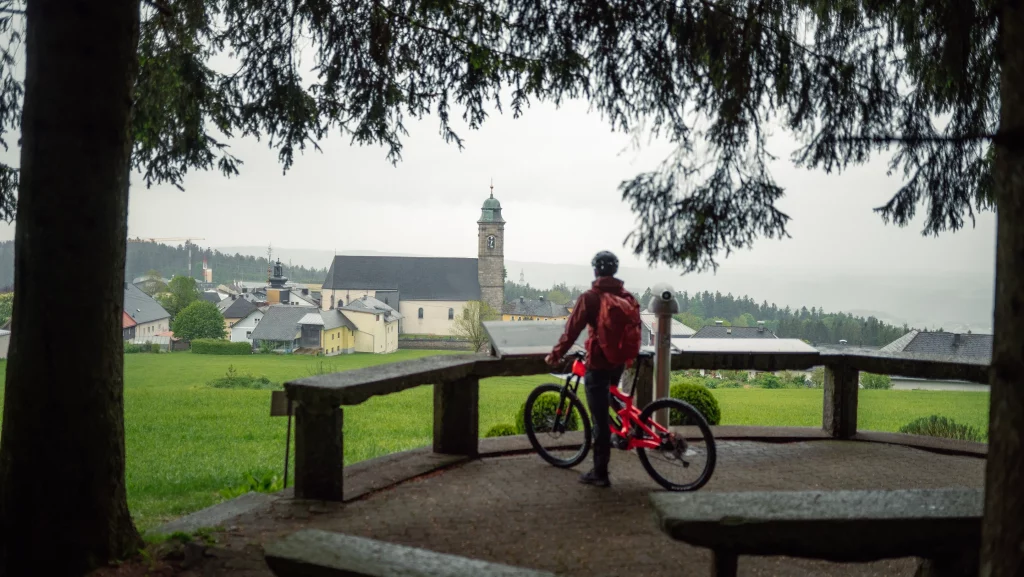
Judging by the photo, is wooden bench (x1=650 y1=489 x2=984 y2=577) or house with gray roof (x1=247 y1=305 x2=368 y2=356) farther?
house with gray roof (x1=247 y1=305 x2=368 y2=356)

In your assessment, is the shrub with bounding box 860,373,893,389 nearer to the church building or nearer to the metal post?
the metal post

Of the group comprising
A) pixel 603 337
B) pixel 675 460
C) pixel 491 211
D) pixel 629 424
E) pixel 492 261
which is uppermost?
pixel 491 211

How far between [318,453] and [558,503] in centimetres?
159

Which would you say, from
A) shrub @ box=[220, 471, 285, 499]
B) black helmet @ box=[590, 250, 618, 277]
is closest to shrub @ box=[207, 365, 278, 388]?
shrub @ box=[220, 471, 285, 499]

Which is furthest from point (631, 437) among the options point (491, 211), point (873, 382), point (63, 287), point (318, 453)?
point (491, 211)

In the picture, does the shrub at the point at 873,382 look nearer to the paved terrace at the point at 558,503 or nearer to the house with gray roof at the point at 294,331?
the paved terrace at the point at 558,503

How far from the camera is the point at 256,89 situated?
6453 mm

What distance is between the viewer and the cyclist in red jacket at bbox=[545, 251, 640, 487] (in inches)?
209

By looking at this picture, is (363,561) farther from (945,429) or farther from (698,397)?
(945,429)

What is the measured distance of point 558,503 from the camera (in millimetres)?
5156

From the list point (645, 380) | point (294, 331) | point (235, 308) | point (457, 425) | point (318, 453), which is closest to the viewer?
point (318, 453)

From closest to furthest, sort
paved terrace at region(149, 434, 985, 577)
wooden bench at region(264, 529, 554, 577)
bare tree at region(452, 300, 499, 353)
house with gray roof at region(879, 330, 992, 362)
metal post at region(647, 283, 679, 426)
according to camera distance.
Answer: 1. wooden bench at region(264, 529, 554, 577)
2. paved terrace at region(149, 434, 985, 577)
3. metal post at region(647, 283, 679, 426)
4. house with gray roof at region(879, 330, 992, 362)
5. bare tree at region(452, 300, 499, 353)

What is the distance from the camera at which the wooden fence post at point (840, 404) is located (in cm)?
716

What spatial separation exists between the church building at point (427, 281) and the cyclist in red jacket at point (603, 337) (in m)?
82.0
